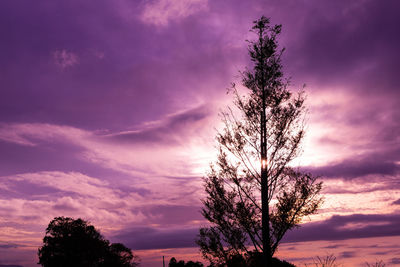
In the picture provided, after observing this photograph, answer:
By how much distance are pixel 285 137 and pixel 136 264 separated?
55984mm

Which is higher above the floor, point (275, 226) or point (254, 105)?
point (254, 105)

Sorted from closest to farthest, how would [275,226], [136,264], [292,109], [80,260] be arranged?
[275,226] < [292,109] < [80,260] < [136,264]

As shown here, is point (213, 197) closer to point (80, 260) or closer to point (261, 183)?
point (261, 183)

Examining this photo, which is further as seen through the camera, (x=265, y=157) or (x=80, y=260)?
(x=80, y=260)

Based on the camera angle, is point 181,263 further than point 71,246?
Yes

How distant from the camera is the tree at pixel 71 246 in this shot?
4812 cm

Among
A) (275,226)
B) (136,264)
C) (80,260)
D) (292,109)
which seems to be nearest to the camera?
(275,226)

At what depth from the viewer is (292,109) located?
1791cm

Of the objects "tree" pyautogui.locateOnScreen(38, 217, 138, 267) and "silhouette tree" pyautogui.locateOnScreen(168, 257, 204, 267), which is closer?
"tree" pyautogui.locateOnScreen(38, 217, 138, 267)

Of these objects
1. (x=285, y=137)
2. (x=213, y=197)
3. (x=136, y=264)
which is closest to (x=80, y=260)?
(x=136, y=264)

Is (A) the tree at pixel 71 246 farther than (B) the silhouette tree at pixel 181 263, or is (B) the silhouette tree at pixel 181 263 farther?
(B) the silhouette tree at pixel 181 263

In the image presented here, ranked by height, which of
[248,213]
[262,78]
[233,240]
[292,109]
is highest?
[262,78]

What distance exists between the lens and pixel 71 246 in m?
49.3

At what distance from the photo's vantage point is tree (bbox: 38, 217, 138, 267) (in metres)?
48.1
